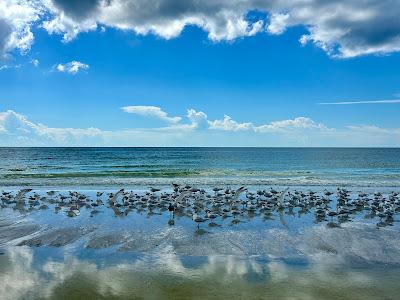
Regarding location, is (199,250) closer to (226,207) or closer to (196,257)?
(196,257)

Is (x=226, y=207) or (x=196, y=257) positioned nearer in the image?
(x=196, y=257)

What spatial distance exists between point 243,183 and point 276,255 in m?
22.6

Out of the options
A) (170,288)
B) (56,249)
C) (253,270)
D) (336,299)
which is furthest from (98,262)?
(336,299)

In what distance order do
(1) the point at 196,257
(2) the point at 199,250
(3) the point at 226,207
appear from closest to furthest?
(1) the point at 196,257, (2) the point at 199,250, (3) the point at 226,207

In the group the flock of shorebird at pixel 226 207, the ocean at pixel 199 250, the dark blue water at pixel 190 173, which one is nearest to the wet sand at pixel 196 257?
the ocean at pixel 199 250

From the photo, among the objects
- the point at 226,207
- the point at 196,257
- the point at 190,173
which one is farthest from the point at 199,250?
the point at 190,173

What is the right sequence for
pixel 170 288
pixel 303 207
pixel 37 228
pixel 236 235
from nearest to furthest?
pixel 170 288 < pixel 236 235 < pixel 37 228 < pixel 303 207

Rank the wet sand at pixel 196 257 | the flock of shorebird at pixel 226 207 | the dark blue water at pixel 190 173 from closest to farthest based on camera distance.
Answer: the wet sand at pixel 196 257, the flock of shorebird at pixel 226 207, the dark blue water at pixel 190 173

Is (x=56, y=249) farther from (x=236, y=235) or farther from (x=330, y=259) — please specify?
(x=330, y=259)

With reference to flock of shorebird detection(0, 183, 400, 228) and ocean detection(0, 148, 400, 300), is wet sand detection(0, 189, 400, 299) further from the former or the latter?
flock of shorebird detection(0, 183, 400, 228)

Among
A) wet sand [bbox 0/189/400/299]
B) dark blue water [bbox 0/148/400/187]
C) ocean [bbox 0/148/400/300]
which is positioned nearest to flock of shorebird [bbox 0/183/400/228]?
ocean [bbox 0/148/400/300]

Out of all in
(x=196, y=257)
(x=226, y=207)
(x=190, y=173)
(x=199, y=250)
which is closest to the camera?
(x=196, y=257)

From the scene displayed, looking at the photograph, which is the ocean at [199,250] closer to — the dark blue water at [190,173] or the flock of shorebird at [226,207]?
the flock of shorebird at [226,207]

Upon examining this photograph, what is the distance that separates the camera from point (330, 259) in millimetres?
11641
